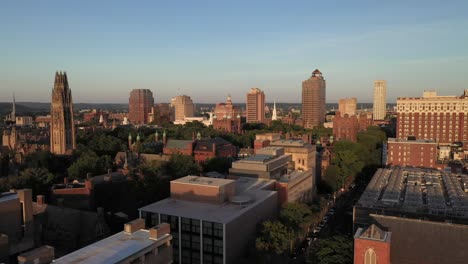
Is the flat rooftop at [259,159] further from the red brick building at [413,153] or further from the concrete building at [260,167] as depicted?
the red brick building at [413,153]

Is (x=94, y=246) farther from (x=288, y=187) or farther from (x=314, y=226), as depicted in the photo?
(x=314, y=226)

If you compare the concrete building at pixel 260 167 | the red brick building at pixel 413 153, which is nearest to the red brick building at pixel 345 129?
the red brick building at pixel 413 153

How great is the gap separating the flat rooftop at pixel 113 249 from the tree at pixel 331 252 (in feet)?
53.2

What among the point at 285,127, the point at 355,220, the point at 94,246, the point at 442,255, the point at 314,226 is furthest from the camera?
the point at 285,127

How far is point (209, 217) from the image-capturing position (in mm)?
43812

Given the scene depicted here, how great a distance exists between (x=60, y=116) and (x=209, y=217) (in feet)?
222

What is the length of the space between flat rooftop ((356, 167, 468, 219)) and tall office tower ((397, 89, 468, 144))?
63489 mm

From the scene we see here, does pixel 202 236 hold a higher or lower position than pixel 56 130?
lower

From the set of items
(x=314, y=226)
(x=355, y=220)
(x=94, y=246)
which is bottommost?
(x=314, y=226)

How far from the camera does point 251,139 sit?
147875 mm

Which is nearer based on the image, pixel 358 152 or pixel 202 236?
pixel 202 236

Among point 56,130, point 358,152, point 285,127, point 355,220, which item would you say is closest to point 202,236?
point 355,220

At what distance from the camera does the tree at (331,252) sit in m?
40.7

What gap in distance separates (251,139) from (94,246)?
387ft
